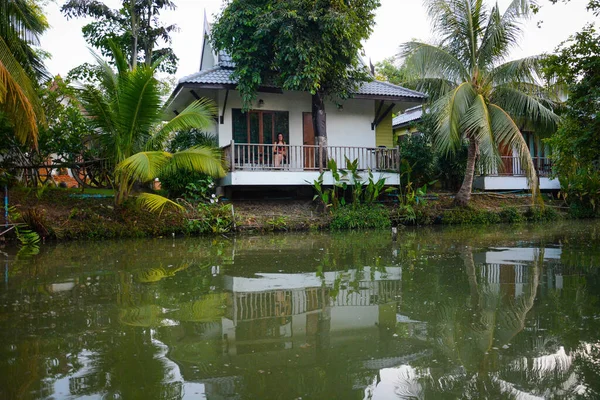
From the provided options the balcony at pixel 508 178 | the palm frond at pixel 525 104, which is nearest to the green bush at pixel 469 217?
the balcony at pixel 508 178

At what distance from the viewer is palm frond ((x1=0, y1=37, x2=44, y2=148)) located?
947cm

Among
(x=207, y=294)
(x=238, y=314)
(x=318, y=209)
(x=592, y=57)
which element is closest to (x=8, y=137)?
(x=318, y=209)

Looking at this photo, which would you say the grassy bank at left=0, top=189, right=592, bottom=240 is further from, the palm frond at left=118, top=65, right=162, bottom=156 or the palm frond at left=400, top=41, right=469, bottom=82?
the palm frond at left=400, top=41, right=469, bottom=82

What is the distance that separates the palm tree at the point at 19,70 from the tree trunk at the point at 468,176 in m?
13.9

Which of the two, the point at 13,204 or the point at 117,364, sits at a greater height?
the point at 13,204

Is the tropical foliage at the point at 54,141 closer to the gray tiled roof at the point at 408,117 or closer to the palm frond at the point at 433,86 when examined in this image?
the palm frond at the point at 433,86

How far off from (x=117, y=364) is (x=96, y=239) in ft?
33.0

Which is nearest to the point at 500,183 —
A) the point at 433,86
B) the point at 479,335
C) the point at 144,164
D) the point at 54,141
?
the point at 433,86

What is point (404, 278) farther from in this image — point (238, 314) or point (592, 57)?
point (592, 57)

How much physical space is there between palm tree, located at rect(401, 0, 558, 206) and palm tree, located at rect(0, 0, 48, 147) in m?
11.3

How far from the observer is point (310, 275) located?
7480mm

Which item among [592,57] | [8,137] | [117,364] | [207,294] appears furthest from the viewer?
[8,137]

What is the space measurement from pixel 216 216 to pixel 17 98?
246 inches

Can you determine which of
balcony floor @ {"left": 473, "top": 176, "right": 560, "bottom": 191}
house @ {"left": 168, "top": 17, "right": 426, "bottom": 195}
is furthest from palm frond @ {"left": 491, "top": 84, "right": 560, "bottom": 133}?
balcony floor @ {"left": 473, "top": 176, "right": 560, "bottom": 191}
